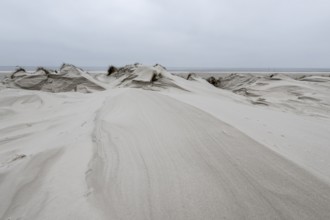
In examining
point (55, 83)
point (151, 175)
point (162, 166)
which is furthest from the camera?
point (55, 83)

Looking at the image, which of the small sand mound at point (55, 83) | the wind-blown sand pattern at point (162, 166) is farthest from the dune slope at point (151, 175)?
the small sand mound at point (55, 83)

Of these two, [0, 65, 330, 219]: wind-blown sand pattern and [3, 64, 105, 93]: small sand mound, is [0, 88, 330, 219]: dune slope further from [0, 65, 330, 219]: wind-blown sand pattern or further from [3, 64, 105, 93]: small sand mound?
[3, 64, 105, 93]: small sand mound

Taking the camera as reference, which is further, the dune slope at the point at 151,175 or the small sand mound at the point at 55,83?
the small sand mound at the point at 55,83

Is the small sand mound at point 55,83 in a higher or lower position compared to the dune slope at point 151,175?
lower

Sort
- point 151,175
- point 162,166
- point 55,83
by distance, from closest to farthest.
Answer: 1. point 151,175
2. point 162,166
3. point 55,83

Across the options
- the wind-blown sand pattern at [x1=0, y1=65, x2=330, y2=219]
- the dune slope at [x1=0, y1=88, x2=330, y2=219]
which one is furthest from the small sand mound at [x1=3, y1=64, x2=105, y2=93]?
the dune slope at [x1=0, y1=88, x2=330, y2=219]

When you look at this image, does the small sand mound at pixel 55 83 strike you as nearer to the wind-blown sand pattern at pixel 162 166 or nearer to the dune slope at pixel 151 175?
the wind-blown sand pattern at pixel 162 166

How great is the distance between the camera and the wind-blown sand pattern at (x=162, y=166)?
1.20 m

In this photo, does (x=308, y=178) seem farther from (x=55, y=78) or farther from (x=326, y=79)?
(x=326, y=79)

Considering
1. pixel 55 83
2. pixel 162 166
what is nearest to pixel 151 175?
pixel 162 166

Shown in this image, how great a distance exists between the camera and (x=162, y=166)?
157 cm

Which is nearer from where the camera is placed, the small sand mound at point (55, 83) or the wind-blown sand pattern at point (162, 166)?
the wind-blown sand pattern at point (162, 166)

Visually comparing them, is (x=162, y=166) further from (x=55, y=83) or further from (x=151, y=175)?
(x=55, y=83)

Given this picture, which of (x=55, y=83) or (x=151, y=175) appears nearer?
(x=151, y=175)
